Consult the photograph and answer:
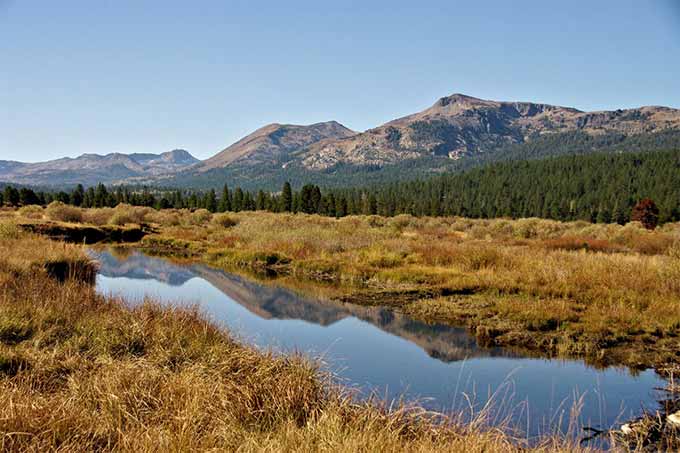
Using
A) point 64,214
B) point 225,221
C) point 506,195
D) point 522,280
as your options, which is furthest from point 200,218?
point 506,195

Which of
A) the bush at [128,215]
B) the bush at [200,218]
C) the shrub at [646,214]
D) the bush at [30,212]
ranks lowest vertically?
the shrub at [646,214]

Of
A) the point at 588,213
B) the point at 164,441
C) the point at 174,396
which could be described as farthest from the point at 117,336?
the point at 588,213

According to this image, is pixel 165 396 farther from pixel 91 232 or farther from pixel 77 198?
pixel 77 198

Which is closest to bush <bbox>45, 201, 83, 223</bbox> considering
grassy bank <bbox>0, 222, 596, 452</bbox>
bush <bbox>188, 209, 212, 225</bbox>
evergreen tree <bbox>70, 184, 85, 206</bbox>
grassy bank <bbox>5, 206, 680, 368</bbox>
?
bush <bbox>188, 209, 212, 225</bbox>

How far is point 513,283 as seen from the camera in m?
19.2

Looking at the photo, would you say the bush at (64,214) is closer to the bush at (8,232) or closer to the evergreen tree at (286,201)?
the bush at (8,232)

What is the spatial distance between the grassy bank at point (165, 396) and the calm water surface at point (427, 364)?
0.93 metres

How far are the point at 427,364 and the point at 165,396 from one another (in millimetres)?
7600

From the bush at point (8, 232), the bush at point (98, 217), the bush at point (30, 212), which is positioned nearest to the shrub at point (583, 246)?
the bush at point (8, 232)

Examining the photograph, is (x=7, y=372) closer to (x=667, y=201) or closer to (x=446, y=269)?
(x=446, y=269)

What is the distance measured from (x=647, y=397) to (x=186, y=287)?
1855cm

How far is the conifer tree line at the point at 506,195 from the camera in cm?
8944

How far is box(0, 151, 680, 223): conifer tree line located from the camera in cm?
8944

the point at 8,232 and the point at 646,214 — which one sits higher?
the point at 8,232
